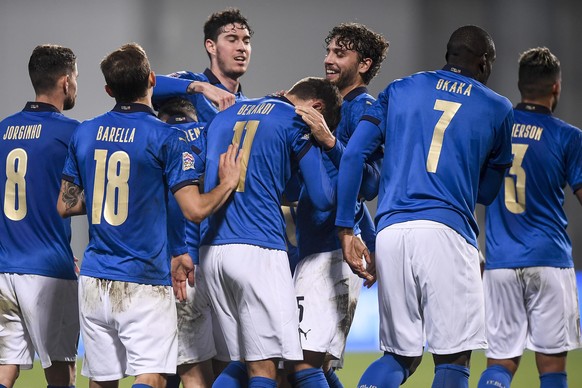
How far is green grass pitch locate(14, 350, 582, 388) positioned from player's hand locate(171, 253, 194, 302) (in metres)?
2.52

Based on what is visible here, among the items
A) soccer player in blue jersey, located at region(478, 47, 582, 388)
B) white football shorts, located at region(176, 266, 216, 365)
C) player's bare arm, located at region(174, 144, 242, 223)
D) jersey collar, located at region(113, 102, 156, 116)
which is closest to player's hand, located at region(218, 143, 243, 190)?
player's bare arm, located at region(174, 144, 242, 223)

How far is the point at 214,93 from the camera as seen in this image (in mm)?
5445

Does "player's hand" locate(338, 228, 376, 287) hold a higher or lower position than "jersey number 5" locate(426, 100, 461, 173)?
lower

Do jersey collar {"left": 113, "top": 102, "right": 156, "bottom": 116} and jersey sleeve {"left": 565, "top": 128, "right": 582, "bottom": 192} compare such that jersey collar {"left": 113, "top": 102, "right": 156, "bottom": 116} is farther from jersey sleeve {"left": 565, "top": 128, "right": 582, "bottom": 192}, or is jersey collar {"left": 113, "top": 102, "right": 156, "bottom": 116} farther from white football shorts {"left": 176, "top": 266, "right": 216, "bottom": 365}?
jersey sleeve {"left": 565, "top": 128, "right": 582, "bottom": 192}

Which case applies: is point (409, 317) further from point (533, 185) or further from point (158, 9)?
point (158, 9)

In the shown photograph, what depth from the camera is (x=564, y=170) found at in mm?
5773

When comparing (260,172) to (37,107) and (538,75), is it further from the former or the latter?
(538,75)

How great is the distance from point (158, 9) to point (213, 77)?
742 cm

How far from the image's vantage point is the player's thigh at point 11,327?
5023 millimetres

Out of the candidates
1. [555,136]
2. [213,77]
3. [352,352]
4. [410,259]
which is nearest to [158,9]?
[352,352]

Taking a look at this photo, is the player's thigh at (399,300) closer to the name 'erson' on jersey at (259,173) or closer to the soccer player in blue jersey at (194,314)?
the name 'erson' on jersey at (259,173)

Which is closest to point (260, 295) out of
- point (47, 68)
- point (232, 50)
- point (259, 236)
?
point (259, 236)

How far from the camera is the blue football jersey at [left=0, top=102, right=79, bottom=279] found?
5059 millimetres

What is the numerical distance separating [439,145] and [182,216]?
148cm
